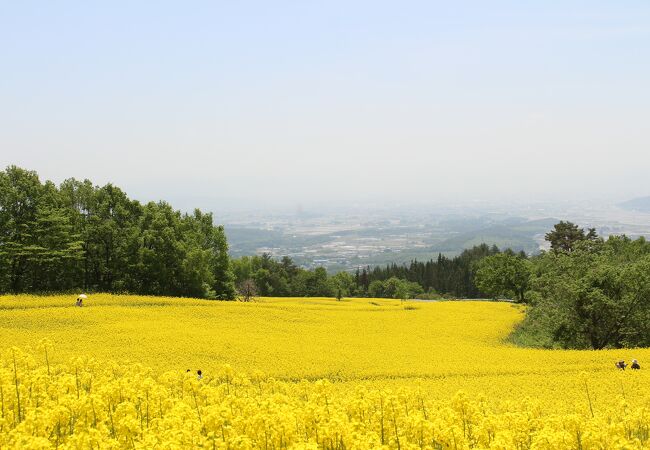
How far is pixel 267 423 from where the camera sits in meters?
10.3

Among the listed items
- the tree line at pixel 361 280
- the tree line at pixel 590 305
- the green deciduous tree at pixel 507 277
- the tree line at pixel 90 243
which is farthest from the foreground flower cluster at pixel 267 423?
the tree line at pixel 361 280

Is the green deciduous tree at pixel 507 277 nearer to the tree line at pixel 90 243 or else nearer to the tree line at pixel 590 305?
the tree line at pixel 590 305

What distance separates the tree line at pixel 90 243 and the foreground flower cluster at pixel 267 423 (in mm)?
34583

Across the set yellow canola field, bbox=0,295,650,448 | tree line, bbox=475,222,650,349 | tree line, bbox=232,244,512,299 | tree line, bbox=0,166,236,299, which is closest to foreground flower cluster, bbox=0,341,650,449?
yellow canola field, bbox=0,295,650,448

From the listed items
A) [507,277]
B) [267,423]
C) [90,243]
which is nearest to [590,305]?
[267,423]

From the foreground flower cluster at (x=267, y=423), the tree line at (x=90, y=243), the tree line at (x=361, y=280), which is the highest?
the tree line at (x=90, y=243)

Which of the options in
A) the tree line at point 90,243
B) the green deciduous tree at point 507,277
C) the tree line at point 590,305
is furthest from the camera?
the green deciduous tree at point 507,277

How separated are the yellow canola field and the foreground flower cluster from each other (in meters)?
0.04

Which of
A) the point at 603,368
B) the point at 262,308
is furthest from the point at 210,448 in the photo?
the point at 262,308

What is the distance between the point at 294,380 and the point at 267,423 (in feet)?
49.2

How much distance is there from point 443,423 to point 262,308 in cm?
3608

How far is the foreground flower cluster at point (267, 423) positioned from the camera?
388 inches

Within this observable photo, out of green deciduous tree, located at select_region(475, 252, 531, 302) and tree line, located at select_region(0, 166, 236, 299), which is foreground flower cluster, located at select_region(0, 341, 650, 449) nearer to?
tree line, located at select_region(0, 166, 236, 299)

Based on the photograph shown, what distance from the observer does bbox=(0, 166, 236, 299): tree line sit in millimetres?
45812
